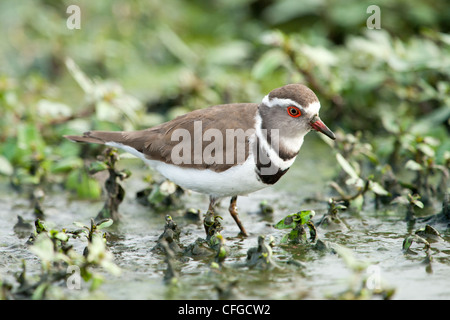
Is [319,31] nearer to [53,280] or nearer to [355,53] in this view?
[355,53]

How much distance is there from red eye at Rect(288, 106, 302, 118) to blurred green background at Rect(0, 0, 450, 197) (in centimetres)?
176

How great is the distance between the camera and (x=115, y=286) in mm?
4531

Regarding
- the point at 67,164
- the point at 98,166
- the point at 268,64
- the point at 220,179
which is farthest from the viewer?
the point at 268,64

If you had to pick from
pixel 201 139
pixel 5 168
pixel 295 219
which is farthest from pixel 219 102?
pixel 295 219

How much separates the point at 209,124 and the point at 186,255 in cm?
119

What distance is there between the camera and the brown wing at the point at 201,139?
5.31 meters

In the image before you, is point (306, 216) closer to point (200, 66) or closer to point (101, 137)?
point (101, 137)

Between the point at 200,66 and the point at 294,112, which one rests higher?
the point at 200,66

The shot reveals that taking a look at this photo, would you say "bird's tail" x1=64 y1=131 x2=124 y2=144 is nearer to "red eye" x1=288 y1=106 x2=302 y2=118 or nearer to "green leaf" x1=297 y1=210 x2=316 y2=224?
"red eye" x1=288 y1=106 x2=302 y2=118

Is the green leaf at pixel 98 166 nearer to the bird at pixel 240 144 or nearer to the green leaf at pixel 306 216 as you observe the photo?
the bird at pixel 240 144

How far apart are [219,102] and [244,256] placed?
12.9 ft

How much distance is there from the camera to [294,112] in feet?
17.7

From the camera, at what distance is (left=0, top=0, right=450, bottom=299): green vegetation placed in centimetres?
491

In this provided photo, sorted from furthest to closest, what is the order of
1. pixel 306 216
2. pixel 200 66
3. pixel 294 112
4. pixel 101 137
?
pixel 200 66 → pixel 101 137 → pixel 294 112 → pixel 306 216
